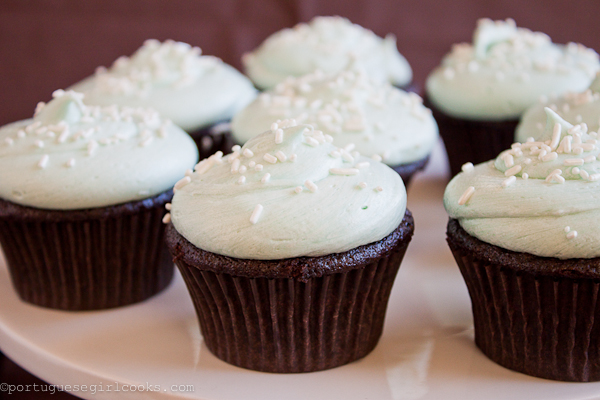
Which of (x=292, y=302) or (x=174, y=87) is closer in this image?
(x=292, y=302)

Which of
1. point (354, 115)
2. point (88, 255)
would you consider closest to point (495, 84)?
point (354, 115)

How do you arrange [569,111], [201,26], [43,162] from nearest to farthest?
[43,162] < [569,111] < [201,26]

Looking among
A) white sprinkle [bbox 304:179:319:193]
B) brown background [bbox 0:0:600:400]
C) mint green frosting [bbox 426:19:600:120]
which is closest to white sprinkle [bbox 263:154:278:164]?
white sprinkle [bbox 304:179:319:193]

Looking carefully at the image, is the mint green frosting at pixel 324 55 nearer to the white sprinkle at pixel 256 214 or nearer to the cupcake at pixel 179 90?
the cupcake at pixel 179 90

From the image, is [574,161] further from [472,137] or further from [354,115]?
[472,137]

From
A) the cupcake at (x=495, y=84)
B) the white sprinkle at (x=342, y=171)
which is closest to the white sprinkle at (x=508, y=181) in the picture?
the white sprinkle at (x=342, y=171)

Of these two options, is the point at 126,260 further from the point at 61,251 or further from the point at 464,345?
the point at 464,345
